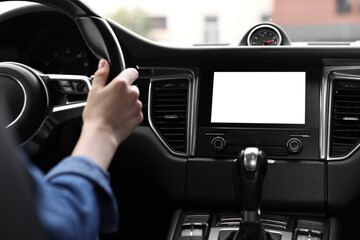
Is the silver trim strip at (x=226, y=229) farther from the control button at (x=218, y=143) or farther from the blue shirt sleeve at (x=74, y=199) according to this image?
the blue shirt sleeve at (x=74, y=199)

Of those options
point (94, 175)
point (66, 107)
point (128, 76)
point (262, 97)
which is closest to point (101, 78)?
point (128, 76)

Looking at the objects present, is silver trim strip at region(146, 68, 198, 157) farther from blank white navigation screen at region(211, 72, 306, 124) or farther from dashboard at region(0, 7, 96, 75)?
dashboard at region(0, 7, 96, 75)

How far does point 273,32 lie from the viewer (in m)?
2.27

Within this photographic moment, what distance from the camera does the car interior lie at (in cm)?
205

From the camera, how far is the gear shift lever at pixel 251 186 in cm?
172

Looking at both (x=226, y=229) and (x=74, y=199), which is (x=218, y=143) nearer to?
(x=226, y=229)

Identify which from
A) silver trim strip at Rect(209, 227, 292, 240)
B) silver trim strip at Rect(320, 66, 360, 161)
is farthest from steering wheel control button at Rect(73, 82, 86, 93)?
silver trim strip at Rect(320, 66, 360, 161)

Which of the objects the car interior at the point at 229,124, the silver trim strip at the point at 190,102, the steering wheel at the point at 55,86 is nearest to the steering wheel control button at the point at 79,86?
the steering wheel at the point at 55,86

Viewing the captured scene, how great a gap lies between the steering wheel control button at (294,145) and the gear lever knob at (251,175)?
338 mm

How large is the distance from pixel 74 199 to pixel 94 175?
6 centimetres

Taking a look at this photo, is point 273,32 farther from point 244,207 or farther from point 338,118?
point 244,207

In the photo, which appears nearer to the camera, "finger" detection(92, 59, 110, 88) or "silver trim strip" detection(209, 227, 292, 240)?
"finger" detection(92, 59, 110, 88)

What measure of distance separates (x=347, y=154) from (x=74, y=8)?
1096 millimetres

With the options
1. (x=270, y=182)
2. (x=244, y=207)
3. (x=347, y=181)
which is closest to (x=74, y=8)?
(x=244, y=207)
